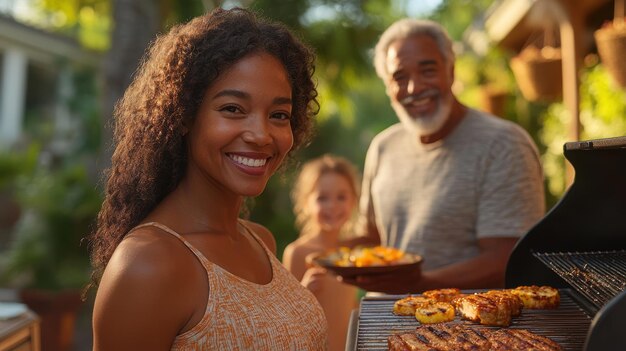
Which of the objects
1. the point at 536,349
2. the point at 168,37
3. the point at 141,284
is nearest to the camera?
the point at 141,284

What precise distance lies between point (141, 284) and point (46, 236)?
7263 mm

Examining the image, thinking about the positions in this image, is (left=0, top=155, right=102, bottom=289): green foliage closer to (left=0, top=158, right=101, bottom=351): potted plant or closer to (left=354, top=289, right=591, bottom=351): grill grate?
(left=0, top=158, right=101, bottom=351): potted plant

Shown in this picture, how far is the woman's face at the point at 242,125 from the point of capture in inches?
75.7

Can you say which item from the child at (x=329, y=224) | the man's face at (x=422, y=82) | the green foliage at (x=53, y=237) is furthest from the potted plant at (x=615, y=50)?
the green foliage at (x=53, y=237)

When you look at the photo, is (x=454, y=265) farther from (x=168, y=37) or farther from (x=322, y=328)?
(x=168, y=37)

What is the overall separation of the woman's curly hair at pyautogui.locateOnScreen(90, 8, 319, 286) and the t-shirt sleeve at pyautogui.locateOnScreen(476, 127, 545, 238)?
131 centimetres

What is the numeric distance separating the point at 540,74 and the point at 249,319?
522 centimetres

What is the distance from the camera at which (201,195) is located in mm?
2062

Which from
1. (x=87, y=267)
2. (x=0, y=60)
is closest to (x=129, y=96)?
(x=87, y=267)

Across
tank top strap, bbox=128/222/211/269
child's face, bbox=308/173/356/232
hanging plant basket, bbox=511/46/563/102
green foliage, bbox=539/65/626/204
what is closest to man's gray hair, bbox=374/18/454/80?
child's face, bbox=308/173/356/232

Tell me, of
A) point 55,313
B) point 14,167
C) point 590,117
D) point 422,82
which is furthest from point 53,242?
point 422,82

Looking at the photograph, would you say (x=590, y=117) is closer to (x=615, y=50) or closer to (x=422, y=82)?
(x=615, y=50)

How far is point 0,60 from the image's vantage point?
17297mm

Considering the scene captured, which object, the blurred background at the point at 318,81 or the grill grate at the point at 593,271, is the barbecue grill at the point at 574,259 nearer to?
the grill grate at the point at 593,271
